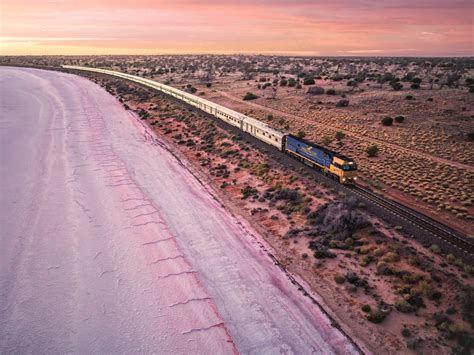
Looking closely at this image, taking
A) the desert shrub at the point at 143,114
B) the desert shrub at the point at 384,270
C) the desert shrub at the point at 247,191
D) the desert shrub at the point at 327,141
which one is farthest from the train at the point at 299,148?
the desert shrub at the point at 384,270

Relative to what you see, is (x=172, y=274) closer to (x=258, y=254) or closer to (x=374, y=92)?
(x=258, y=254)

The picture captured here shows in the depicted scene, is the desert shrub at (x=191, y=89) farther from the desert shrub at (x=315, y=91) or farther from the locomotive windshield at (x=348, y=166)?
the locomotive windshield at (x=348, y=166)

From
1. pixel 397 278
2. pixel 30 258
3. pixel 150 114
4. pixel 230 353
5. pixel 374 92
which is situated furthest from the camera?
pixel 374 92

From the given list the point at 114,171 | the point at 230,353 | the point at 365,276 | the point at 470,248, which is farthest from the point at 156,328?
the point at 114,171

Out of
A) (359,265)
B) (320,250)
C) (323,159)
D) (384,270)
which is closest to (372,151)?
(323,159)

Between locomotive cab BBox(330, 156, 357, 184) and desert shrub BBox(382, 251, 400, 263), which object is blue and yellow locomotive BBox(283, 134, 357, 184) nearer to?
locomotive cab BBox(330, 156, 357, 184)
